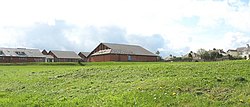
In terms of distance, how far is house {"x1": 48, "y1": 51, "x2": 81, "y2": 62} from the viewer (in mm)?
153375

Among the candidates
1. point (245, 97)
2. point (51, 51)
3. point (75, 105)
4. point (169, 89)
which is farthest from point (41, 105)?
point (51, 51)

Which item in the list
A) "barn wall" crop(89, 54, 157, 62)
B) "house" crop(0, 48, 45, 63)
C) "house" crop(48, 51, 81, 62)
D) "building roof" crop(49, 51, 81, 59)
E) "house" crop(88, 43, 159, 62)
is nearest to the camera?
"barn wall" crop(89, 54, 157, 62)

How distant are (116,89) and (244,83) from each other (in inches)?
221

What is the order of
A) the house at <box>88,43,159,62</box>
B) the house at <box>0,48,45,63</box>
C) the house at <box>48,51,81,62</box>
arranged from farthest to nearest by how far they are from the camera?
the house at <box>48,51,81,62</box>, the house at <box>0,48,45,63</box>, the house at <box>88,43,159,62</box>

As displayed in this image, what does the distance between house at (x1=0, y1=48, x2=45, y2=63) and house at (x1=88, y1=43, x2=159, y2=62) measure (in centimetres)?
2510

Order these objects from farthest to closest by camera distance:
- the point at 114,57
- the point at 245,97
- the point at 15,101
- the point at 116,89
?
1. the point at 114,57
2. the point at 116,89
3. the point at 15,101
4. the point at 245,97

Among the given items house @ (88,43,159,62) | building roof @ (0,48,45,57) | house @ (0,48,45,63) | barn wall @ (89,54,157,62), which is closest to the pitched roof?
building roof @ (0,48,45,57)

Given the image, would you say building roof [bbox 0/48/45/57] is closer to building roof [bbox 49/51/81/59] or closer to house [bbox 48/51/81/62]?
house [bbox 48/51/81/62]

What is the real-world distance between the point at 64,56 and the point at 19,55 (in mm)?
28561

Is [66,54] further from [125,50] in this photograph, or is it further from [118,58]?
[118,58]

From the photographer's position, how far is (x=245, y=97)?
13609mm

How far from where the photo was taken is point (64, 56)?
155625 millimetres

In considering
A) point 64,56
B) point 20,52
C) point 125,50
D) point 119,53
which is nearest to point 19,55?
point 20,52

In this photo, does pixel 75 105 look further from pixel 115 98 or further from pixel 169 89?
pixel 169 89
